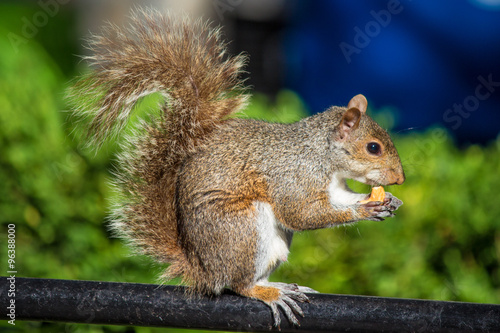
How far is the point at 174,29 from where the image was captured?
1.75m

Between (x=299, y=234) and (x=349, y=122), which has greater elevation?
(x=349, y=122)

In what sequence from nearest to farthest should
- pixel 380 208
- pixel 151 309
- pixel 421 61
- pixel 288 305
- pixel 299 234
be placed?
pixel 151 309 → pixel 288 305 → pixel 380 208 → pixel 299 234 → pixel 421 61

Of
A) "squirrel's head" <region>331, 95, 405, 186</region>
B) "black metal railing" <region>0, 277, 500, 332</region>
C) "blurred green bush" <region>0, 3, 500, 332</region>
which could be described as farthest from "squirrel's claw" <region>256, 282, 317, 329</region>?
"blurred green bush" <region>0, 3, 500, 332</region>

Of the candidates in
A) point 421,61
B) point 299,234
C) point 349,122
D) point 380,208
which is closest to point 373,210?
point 380,208

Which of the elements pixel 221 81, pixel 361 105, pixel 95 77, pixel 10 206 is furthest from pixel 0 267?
pixel 361 105

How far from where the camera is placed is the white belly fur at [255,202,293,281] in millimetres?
1639

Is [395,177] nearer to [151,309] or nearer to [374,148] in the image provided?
[374,148]

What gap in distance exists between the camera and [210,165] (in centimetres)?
165

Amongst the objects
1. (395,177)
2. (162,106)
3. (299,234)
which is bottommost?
(299,234)

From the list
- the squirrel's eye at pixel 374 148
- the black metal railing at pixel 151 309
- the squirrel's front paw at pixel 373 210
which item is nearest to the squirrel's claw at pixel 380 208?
the squirrel's front paw at pixel 373 210

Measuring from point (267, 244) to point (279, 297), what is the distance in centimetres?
14

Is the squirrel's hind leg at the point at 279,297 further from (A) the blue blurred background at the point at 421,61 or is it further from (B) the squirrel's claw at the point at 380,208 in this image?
(A) the blue blurred background at the point at 421,61

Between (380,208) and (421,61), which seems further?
(421,61)

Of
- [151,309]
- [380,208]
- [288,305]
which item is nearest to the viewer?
[151,309]
